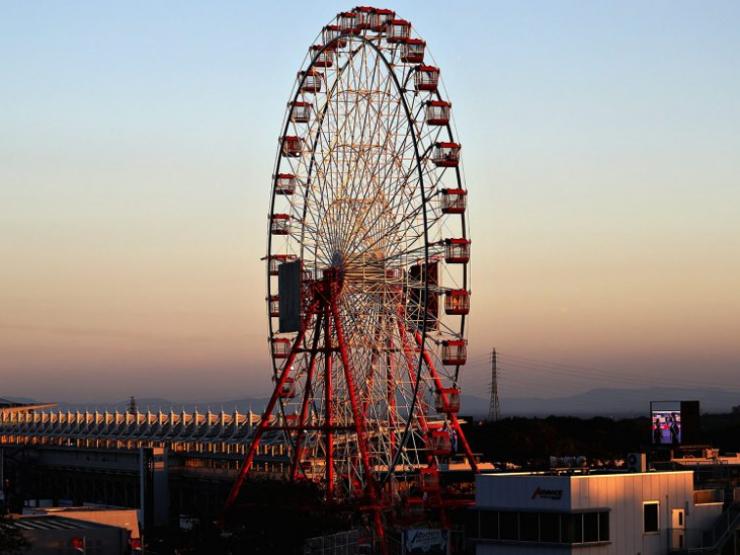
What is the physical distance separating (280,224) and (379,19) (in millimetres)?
17179

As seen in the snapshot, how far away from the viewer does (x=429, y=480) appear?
309 ft

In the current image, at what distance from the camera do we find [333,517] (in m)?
93.9

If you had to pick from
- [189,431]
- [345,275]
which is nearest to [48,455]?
[189,431]

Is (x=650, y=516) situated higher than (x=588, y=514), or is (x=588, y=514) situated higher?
(x=588, y=514)

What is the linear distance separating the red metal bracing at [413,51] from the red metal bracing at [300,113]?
11.0 metres

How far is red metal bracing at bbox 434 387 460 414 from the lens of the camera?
314ft

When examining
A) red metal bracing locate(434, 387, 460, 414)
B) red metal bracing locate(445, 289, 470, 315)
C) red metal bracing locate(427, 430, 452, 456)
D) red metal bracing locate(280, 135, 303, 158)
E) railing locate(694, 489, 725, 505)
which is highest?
red metal bracing locate(280, 135, 303, 158)

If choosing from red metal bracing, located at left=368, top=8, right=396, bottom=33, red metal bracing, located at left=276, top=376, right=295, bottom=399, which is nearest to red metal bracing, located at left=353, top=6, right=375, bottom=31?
red metal bracing, located at left=368, top=8, right=396, bottom=33

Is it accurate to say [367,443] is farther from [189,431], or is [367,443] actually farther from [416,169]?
[189,431]

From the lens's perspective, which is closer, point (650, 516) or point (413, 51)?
point (650, 516)

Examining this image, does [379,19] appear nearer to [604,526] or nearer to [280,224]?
[280,224]

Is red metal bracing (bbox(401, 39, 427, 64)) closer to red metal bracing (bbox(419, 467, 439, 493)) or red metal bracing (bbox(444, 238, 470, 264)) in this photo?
red metal bracing (bbox(444, 238, 470, 264))

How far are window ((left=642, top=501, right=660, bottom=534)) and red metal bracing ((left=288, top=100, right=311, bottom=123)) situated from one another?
1757 inches

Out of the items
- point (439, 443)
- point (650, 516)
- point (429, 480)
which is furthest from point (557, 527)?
point (439, 443)
